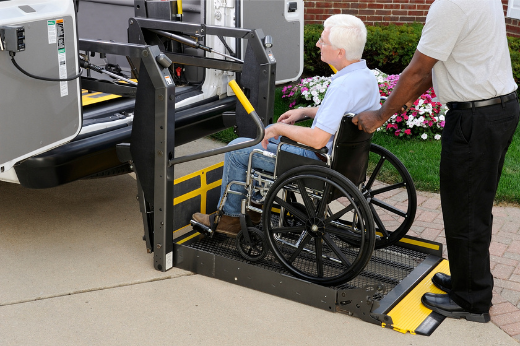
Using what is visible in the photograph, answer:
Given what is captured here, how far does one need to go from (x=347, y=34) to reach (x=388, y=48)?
13.5 feet

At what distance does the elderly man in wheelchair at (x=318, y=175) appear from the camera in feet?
10.6

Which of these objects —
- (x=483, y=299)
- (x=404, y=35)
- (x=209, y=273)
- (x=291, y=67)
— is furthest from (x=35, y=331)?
(x=404, y=35)

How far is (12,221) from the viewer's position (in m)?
4.29

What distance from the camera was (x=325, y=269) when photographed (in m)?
3.65

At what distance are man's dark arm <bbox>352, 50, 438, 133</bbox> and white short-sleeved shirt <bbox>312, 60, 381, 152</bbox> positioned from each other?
92 millimetres

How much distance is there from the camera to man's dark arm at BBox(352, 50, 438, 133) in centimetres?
300

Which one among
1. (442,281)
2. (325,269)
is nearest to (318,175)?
(325,269)

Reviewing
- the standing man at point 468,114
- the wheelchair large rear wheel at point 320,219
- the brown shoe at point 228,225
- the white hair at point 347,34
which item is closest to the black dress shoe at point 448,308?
the standing man at point 468,114

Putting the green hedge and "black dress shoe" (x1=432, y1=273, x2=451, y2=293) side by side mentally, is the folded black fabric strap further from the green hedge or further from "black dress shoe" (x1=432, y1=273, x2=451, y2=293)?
the green hedge

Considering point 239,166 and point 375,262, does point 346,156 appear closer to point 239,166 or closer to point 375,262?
point 239,166

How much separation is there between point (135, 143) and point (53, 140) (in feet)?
1.36

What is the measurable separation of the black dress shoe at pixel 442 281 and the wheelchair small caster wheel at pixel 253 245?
913 millimetres

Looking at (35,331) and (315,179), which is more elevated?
(315,179)

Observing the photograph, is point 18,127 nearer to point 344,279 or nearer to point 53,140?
point 53,140
